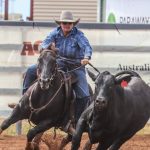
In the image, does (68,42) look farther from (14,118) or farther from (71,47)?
(14,118)

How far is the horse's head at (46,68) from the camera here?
11312mm

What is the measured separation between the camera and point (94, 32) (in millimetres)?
15352

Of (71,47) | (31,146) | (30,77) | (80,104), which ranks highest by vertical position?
(71,47)

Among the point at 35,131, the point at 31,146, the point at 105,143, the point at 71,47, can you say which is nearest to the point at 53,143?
the point at 31,146

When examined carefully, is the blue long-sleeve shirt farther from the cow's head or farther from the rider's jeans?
the cow's head

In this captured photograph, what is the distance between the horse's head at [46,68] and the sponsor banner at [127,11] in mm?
12271

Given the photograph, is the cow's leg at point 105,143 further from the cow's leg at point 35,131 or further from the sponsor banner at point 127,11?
the sponsor banner at point 127,11

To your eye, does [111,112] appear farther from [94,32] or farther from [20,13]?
[20,13]

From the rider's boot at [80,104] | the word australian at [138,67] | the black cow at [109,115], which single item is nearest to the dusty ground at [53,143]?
the rider's boot at [80,104]

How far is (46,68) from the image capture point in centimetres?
1134

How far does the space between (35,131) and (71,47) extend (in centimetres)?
140

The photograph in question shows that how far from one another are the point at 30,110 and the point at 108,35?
3959 millimetres

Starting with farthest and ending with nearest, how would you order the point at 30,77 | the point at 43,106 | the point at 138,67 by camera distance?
1. the point at 138,67
2. the point at 30,77
3. the point at 43,106

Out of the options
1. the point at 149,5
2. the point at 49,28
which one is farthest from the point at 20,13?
the point at 49,28
